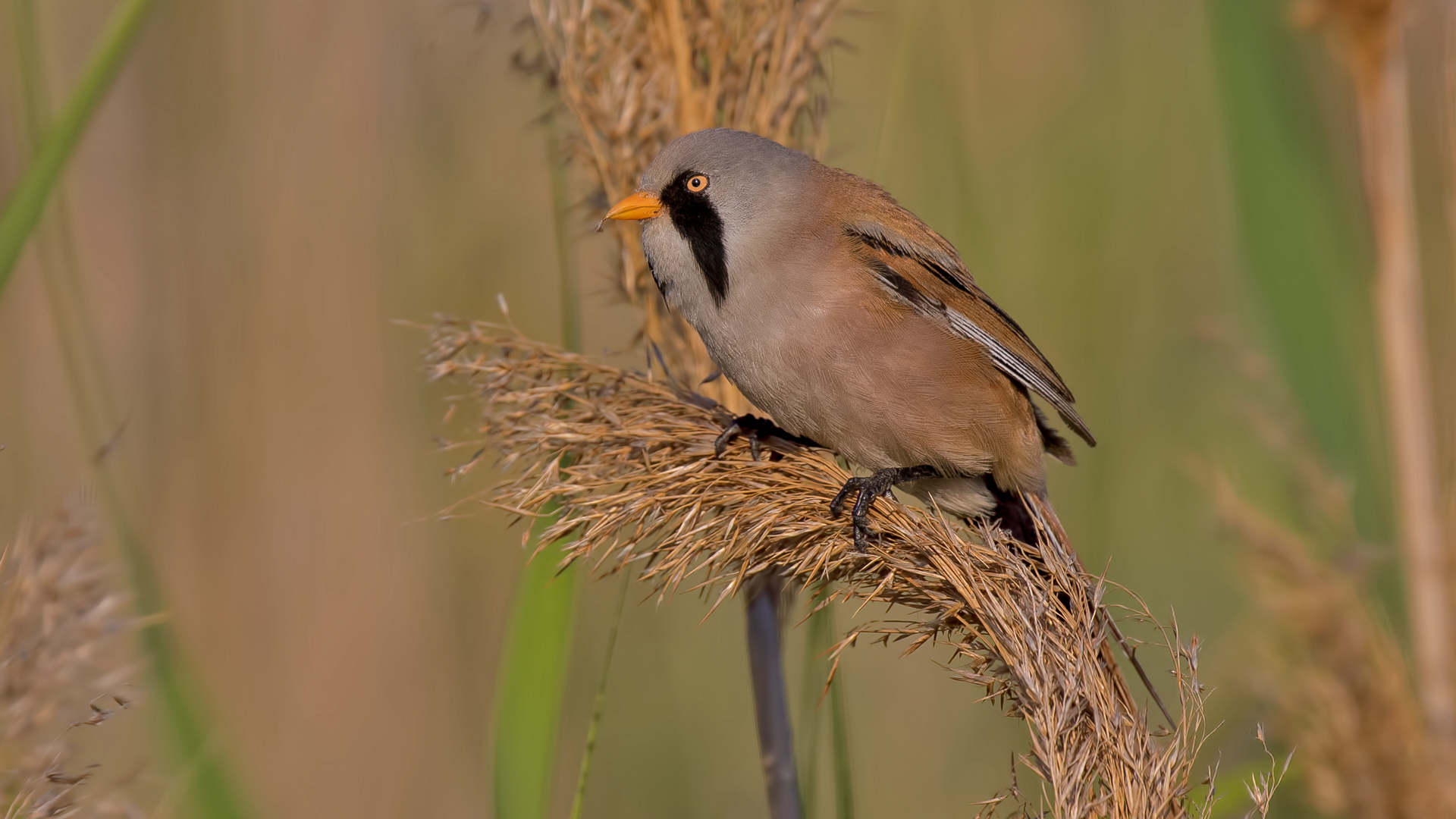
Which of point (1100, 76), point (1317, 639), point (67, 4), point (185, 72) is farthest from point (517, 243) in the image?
point (1317, 639)

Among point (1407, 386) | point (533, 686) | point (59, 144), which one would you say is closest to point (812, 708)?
point (533, 686)

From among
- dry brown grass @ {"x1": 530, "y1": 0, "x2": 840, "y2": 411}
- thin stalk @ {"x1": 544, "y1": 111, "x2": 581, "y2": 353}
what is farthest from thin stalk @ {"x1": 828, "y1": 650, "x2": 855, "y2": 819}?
dry brown grass @ {"x1": 530, "y1": 0, "x2": 840, "y2": 411}

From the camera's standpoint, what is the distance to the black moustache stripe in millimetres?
2441

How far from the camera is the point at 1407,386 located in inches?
86.4

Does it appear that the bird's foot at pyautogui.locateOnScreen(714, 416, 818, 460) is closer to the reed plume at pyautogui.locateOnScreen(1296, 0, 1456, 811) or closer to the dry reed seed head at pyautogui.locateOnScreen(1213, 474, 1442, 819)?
the dry reed seed head at pyautogui.locateOnScreen(1213, 474, 1442, 819)

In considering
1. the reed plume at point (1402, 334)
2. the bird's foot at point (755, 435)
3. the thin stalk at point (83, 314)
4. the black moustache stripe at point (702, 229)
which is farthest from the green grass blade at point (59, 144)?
the reed plume at point (1402, 334)

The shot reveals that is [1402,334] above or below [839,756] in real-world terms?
above

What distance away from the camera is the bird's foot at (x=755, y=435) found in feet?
7.39

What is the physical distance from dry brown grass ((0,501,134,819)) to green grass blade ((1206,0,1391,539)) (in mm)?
2298

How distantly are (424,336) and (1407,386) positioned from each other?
2.52 m

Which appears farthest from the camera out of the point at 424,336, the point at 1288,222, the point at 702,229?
the point at 424,336

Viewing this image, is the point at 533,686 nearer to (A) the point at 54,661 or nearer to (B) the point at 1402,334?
A: (A) the point at 54,661

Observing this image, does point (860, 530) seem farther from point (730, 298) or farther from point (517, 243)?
point (517, 243)

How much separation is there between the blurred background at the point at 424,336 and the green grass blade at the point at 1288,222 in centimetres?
43
